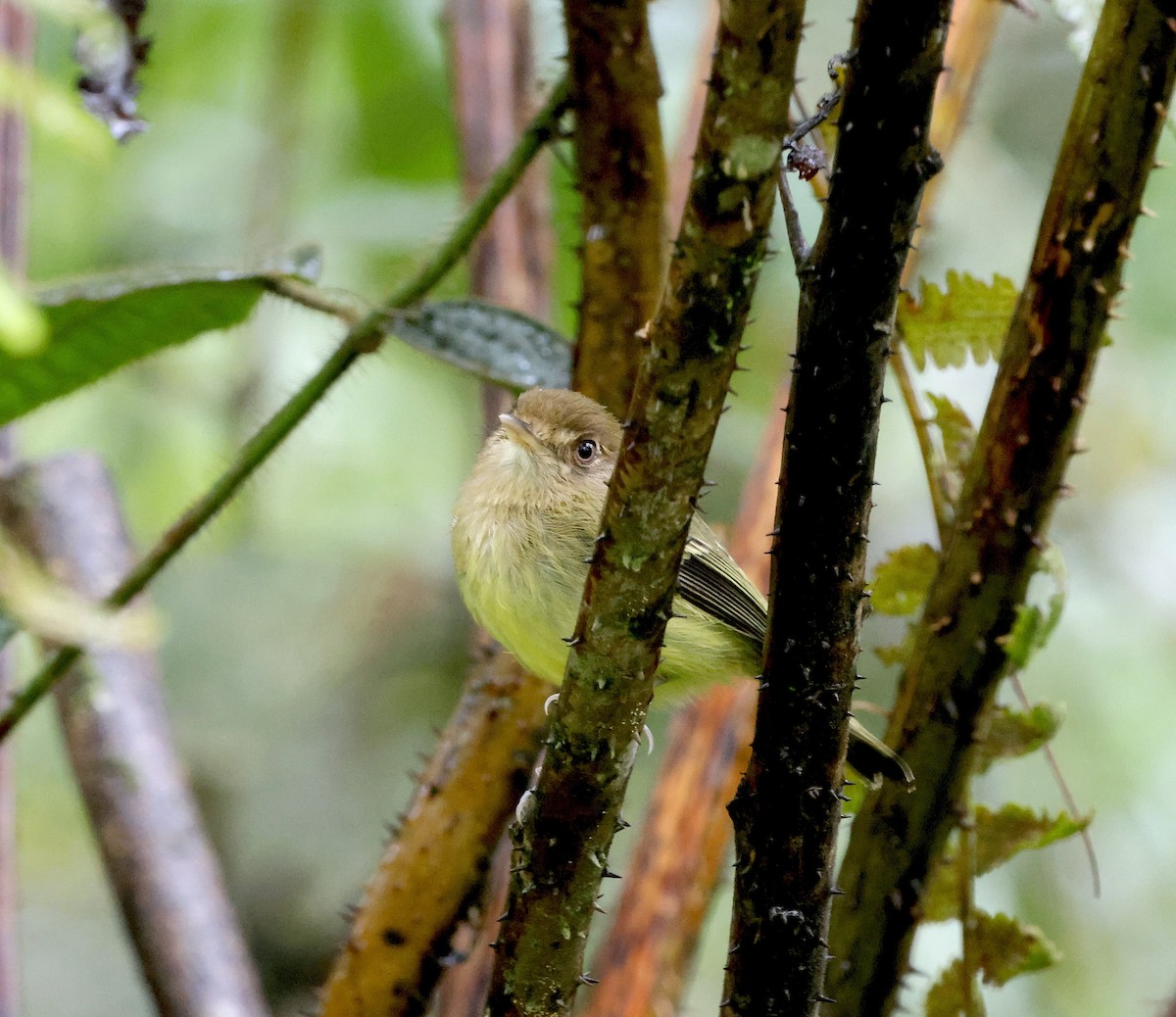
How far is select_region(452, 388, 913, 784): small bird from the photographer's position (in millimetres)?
2709

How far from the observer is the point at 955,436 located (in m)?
2.66

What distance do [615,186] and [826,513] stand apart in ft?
5.00

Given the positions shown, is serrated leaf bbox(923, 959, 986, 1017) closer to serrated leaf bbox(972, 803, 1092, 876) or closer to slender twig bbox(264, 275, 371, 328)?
serrated leaf bbox(972, 803, 1092, 876)

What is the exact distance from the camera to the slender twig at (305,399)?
8.75 ft

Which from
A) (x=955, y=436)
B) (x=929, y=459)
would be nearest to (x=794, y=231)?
(x=929, y=459)

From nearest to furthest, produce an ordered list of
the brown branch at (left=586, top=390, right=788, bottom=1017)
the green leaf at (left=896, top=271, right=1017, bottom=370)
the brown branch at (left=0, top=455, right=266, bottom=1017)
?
1. the green leaf at (left=896, top=271, right=1017, bottom=370)
2. the brown branch at (left=0, top=455, right=266, bottom=1017)
3. the brown branch at (left=586, top=390, right=788, bottom=1017)

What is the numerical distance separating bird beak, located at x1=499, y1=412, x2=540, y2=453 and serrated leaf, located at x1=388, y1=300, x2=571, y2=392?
108mm

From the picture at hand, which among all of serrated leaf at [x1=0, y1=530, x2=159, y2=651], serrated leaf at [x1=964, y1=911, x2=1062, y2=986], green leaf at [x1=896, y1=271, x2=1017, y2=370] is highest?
green leaf at [x1=896, y1=271, x2=1017, y2=370]

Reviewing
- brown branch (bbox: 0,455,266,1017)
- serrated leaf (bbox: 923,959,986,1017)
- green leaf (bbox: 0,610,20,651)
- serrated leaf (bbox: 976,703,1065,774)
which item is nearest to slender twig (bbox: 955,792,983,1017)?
serrated leaf (bbox: 923,959,986,1017)

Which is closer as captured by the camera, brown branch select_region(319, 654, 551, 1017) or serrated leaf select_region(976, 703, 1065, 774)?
serrated leaf select_region(976, 703, 1065, 774)

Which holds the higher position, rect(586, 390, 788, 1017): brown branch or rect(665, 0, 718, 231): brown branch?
rect(665, 0, 718, 231): brown branch

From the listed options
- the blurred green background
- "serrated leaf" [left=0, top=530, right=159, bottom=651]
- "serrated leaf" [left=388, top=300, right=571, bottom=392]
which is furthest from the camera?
the blurred green background

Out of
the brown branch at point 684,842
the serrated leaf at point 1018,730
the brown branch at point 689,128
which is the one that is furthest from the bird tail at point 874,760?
the brown branch at point 689,128

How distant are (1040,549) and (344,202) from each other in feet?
14.6
